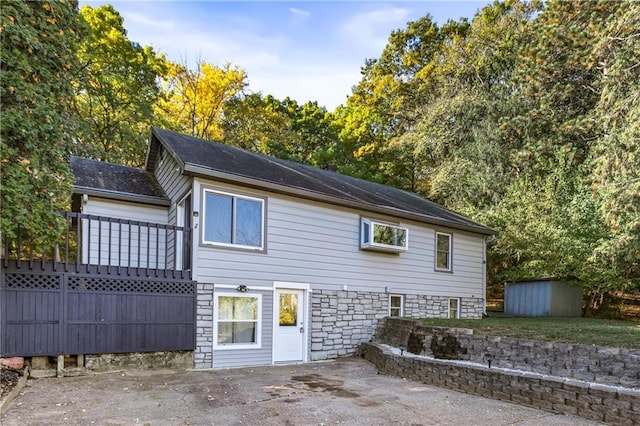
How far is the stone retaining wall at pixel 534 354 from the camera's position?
4.91m

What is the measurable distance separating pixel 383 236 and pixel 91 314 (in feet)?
21.8

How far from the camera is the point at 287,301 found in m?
8.98

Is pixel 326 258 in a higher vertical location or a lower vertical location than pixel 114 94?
lower

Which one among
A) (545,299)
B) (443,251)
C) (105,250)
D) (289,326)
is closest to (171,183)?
(105,250)

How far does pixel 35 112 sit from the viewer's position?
5.49 metres

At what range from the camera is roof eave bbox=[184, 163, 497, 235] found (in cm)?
772

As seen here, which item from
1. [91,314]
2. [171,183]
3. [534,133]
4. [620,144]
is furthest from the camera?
[534,133]

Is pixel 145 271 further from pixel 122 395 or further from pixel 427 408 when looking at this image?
pixel 427 408

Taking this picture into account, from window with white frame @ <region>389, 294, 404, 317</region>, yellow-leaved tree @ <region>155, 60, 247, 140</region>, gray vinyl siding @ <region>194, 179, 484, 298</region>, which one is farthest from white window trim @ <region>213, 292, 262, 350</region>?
yellow-leaved tree @ <region>155, 60, 247, 140</region>

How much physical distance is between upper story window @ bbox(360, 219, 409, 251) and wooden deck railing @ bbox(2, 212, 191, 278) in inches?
172

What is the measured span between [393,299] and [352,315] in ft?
5.14

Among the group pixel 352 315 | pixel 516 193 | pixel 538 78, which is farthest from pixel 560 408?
pixel 538 78

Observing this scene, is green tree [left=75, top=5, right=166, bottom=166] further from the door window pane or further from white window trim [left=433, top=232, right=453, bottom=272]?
white window trim [left=433, top=232, right=453, bottom=272]

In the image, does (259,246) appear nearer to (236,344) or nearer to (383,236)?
(236,344)
